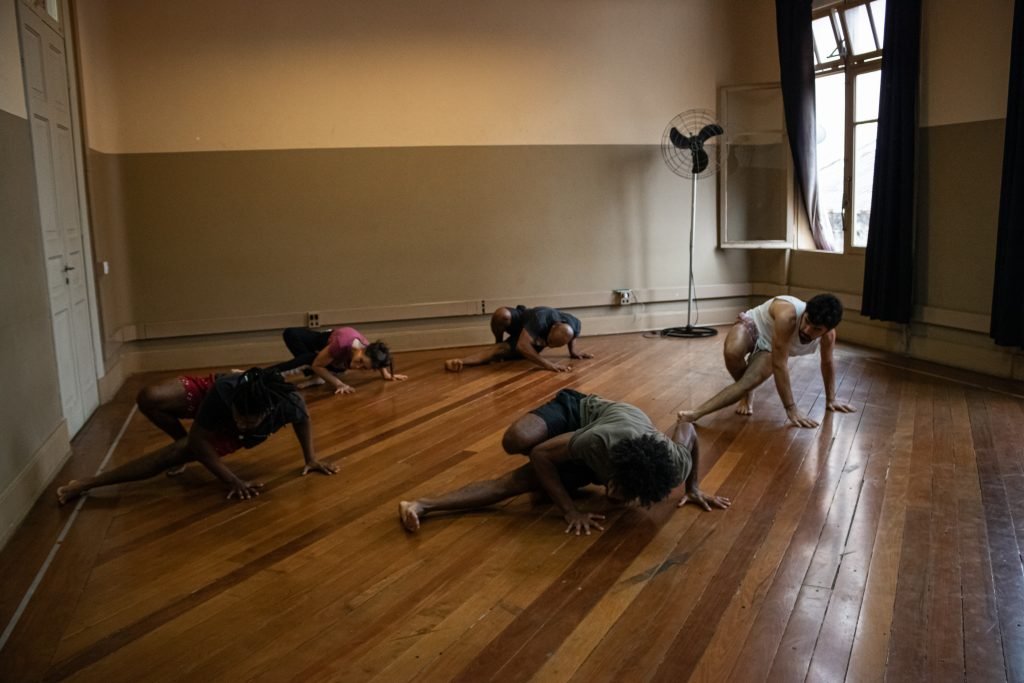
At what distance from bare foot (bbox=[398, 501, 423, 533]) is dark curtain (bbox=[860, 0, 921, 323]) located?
4682mm

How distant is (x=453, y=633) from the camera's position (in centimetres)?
261

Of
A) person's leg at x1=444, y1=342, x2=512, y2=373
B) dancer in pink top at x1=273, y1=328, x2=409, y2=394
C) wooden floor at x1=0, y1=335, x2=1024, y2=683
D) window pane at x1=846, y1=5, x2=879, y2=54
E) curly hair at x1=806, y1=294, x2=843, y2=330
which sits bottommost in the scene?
wooden floor at x1=0, y1=335, x2=1024, y2=683

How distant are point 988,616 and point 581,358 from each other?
4.54m

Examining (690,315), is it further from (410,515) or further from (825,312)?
(410,515)

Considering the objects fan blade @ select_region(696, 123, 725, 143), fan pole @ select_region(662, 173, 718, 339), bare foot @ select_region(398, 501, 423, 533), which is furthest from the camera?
fan pole @ select_region(662, 173, 718, 339)

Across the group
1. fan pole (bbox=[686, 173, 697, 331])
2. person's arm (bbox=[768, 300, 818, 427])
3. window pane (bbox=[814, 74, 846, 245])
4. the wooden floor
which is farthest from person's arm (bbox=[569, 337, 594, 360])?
window pane (bbox=[814, 74, 846, 245])

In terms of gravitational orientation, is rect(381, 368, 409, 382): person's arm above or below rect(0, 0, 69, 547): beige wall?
below

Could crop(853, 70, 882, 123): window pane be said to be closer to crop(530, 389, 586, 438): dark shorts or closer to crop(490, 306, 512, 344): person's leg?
crop(490, 306, 512, 344): person's leg

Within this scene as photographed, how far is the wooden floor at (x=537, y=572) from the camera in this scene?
2.45 metres

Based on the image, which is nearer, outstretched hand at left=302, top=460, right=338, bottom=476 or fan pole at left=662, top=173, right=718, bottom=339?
outstretched hand at left=302, top=460, right=338, bottom=476

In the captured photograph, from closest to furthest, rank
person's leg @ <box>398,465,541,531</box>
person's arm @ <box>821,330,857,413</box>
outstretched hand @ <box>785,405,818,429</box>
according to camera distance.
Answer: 1. person's leg @ <box>398,465,541,531</box>
2. outstretched hand @ <box>785,405,818,429</box>
3. person's arm @ <box>821,330,857,413</box>

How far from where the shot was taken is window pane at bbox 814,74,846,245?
7.42m

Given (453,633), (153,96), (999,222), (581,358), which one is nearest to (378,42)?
(153,96)

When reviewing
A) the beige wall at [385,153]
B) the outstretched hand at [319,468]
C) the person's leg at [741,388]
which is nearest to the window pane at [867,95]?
the beige wall at [385,153]
